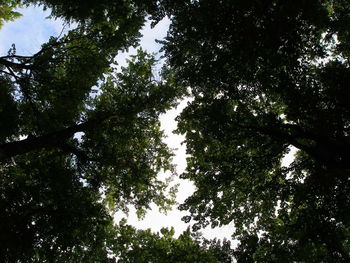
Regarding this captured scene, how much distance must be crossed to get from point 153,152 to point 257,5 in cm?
1139

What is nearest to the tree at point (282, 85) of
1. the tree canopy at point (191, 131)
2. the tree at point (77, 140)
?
the tree canopy at point (191, 131)

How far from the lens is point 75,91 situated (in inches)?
509

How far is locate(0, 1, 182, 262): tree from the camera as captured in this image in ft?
37.4

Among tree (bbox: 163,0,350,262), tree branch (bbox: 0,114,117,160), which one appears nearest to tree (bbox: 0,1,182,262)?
tree branch (bbox: 0,114,117,160)

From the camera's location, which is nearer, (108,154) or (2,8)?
(2,8)

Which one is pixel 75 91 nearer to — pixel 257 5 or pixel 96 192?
pixel 96 192

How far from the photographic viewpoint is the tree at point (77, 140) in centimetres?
1141

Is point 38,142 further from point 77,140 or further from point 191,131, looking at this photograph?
point 191,131

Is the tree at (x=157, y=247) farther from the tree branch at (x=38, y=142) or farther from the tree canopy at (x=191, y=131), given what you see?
the tree branch at (x=38, y=142)

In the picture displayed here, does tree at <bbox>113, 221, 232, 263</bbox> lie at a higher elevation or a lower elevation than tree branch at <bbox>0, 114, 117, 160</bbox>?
lower

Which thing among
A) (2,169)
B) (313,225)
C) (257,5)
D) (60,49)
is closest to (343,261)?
(313,225)

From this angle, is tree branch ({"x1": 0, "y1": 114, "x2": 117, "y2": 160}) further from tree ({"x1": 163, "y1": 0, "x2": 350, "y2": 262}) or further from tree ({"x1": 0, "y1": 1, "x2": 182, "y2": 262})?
tree ({"x1": 163, "y1": 0, "x2": 350, "y2": 262})

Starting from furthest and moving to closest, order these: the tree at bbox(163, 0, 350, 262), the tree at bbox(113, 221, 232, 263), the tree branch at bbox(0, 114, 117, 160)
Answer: the tree at bbox(113, 221, 232, 263)
the tree branch at bbox(0, 114, 117, 160)
the tree at bbox(163, 0, 350, 262)

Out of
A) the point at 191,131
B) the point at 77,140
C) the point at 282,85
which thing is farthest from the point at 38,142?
the point at 282,85
